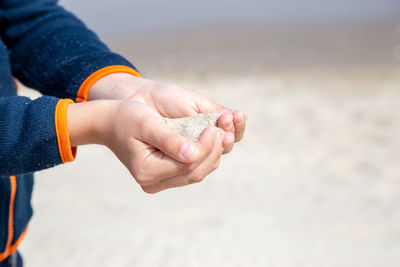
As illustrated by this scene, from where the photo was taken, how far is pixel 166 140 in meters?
1.12

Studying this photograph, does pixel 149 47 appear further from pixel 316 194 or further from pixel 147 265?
pixel 147 265

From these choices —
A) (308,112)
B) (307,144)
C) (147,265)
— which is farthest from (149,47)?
(147,265)

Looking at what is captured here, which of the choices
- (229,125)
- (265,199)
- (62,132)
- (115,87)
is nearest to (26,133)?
(62,132)

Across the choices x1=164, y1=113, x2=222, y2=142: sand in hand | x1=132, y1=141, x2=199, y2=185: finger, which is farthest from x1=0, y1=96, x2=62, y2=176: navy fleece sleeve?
x1=164, y1=113, x2=222, y2=142: sand in hand

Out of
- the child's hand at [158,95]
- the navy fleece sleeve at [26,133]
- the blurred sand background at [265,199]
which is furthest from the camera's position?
the blurred sand background at [265,199]

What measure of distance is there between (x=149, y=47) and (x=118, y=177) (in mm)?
6518

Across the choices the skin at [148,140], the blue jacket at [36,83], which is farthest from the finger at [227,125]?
the blue jacket at [36,83]

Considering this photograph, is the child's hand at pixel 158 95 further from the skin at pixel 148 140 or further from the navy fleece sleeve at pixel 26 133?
the navy fleece sleeve at pixel 26 133

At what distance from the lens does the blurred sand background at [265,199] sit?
3.06m

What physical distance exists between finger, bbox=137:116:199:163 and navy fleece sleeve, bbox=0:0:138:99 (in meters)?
0.39

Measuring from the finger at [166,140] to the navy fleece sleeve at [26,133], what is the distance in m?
0.20

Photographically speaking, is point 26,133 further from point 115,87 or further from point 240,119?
point 240,119

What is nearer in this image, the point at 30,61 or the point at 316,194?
the point at 30,61

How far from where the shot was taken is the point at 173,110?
1.41 m
